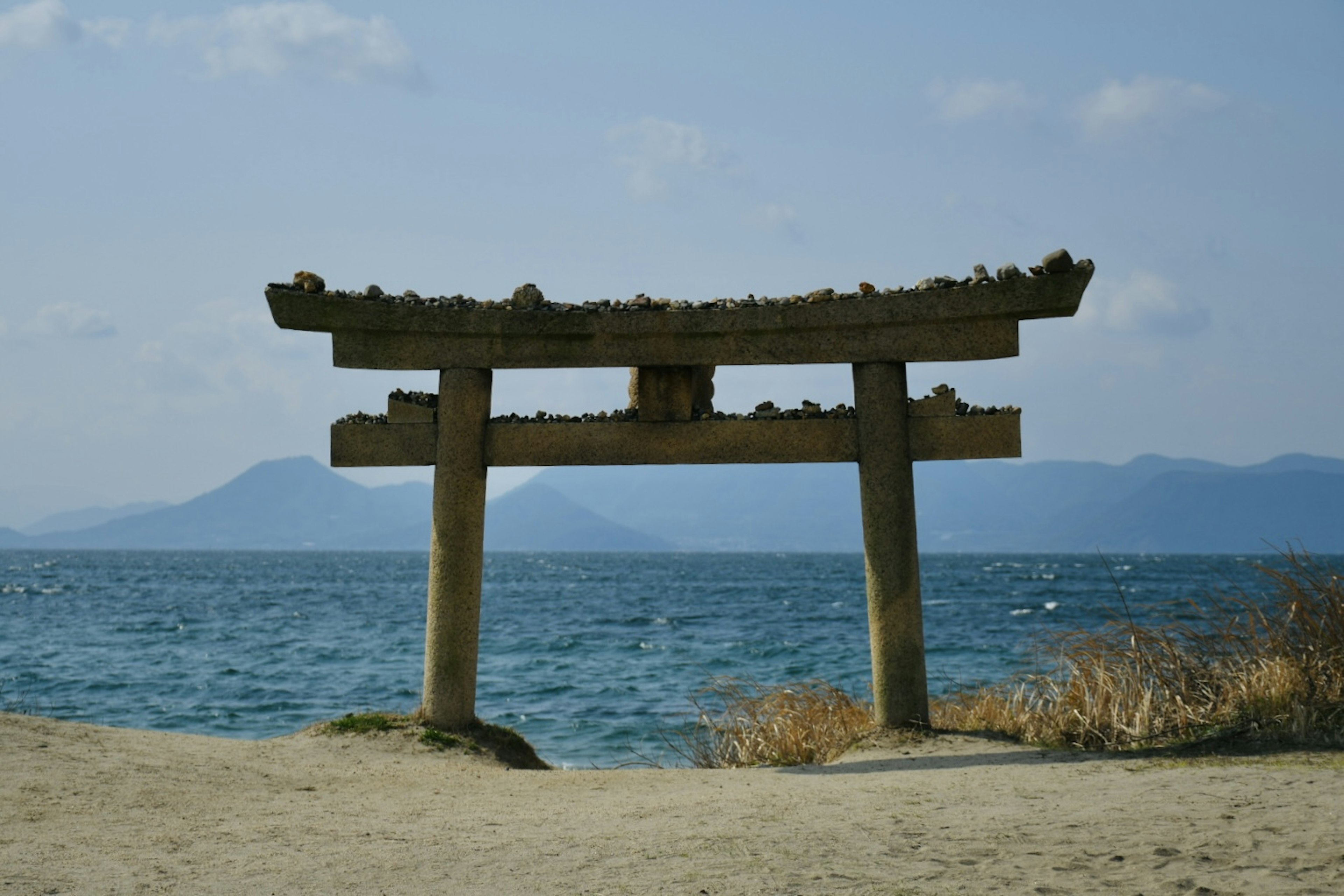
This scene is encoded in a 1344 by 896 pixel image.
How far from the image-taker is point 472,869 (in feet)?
16.3

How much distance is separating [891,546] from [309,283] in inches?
189

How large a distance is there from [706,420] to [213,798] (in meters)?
4.11

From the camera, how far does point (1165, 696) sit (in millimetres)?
7758

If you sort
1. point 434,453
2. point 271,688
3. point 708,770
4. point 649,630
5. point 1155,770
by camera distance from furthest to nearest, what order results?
1. point 649,630
2. point 271,688
3. point 434,453
4. point 708,770
5. point 1155,770

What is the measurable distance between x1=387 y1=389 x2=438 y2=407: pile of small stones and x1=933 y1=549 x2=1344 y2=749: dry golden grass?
4602 millimetres

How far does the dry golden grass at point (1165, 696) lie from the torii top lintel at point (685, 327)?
214cm

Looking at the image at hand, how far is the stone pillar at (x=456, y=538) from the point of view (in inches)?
338

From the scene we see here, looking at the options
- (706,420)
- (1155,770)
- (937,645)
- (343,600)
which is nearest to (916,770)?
(1155,770)

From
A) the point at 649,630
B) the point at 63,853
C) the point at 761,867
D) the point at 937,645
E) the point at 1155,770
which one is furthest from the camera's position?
the point at 649,630

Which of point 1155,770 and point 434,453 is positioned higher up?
point 434,453

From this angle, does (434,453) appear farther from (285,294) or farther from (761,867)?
(761,867)

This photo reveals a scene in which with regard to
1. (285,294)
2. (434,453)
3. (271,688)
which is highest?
(285,294)

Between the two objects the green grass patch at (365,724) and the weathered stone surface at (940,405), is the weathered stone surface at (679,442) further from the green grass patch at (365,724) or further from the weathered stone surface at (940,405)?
the green grass patch at (365,724)

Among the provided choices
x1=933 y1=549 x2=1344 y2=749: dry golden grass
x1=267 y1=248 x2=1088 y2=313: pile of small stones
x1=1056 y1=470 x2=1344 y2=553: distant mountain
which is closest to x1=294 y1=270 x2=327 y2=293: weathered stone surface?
x1=267 y1=248 x2=1088 y2=313: pile of small stones
